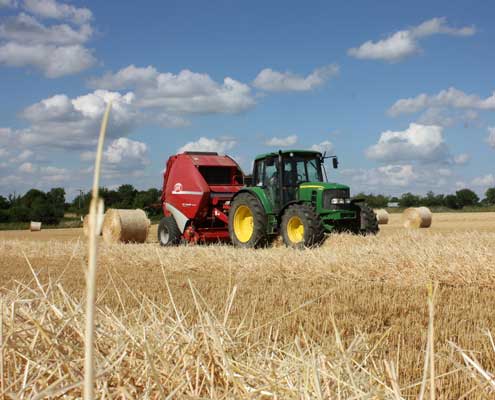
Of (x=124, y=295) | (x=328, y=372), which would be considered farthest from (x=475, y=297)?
(x=328, y=372)

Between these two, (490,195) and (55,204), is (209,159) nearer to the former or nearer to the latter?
(55,204)

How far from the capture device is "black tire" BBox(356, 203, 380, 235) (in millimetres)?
11750

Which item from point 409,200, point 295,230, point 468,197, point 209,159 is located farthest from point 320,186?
point 468,197

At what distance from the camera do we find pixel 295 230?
11.5 metres

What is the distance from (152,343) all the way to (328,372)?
1.90ft

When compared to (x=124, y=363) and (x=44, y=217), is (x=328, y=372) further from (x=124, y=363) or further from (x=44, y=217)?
(x=44, y=217)

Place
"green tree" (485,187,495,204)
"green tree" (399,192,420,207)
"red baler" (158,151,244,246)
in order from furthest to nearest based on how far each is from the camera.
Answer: "green tree" (485,187,495,204), "green tree" (399,192,420,207), "red baler" (158,151,244,246)

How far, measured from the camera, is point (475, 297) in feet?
22.2

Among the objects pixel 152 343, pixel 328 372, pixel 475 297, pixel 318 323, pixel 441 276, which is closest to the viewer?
pixel 328 372

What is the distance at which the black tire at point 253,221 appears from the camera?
A: 1185cm

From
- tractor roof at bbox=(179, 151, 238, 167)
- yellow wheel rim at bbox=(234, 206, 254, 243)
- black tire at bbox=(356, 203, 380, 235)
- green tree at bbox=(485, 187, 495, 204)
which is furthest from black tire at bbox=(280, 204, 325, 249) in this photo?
green tree at bbox=(485, 187, 495, 204)

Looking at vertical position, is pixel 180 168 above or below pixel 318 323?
above

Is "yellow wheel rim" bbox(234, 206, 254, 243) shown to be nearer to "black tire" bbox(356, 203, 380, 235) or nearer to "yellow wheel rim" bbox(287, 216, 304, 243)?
"yellow wheel rim" bbox(287, 216, 304, 243)

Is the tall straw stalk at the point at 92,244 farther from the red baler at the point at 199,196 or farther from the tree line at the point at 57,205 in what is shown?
the tree line at the point at 57,205
